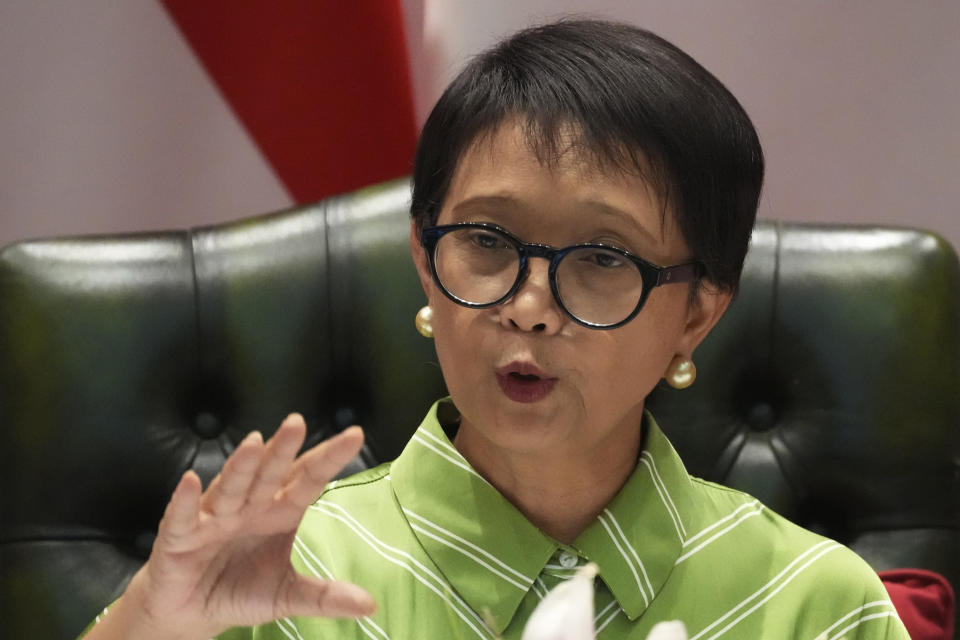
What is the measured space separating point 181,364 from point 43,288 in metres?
0.17

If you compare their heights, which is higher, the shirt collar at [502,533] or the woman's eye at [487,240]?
the woman's eye at [487,240]

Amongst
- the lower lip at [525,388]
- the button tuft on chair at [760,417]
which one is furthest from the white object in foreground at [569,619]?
the button tuft on chair at [760,417]

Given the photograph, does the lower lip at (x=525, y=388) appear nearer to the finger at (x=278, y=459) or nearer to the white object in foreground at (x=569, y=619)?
the finger at (x=278, y=459)

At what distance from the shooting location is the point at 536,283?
95 cm

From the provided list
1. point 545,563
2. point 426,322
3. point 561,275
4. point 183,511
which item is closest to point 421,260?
point 426,322

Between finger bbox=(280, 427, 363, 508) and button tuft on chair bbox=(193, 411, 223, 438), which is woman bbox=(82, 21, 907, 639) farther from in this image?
button tuft on chair bbox=(193, 411, 223, 438)

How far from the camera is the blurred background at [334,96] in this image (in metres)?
1.73

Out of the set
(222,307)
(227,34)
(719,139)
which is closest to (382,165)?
(227,34)

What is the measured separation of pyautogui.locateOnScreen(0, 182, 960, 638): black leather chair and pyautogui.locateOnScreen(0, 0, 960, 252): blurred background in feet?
1.01

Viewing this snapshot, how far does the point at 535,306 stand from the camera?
3.10ft

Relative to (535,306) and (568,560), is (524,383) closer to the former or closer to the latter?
(535,306)

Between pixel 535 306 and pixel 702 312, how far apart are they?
21 cm

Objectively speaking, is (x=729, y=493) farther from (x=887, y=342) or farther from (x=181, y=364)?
(x=181, y=364)

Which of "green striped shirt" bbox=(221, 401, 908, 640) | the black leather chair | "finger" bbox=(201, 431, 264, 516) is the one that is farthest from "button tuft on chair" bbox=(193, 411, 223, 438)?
"finger" bbox=(201, 431, 264, 516)
